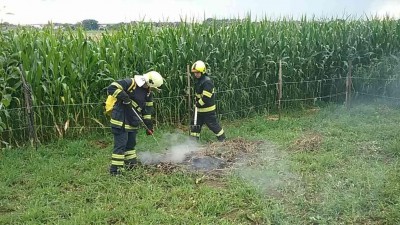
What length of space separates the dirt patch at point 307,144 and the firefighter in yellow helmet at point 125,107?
284cm

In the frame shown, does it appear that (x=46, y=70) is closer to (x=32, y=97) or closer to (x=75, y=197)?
(x=32, y=97)

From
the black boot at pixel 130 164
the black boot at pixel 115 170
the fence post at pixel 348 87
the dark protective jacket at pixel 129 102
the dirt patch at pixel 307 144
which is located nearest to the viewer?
the dark protective jacket at pixel 129 102

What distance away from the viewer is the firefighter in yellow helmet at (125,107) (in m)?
6.53

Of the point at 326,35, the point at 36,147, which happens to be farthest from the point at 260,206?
the point at 326,35

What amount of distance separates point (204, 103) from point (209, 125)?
489mm

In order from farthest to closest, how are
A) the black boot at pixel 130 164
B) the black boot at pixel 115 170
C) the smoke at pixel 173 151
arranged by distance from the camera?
the smoke at pixel 173 151
the black boot at pixel 130 164
the black boot at pixel 115 170

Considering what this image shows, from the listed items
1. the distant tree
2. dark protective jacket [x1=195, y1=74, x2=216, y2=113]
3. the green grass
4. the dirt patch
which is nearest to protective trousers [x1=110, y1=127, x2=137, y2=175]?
the green grass

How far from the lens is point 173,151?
781 cm

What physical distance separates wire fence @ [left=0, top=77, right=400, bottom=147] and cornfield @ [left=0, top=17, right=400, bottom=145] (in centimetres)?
2

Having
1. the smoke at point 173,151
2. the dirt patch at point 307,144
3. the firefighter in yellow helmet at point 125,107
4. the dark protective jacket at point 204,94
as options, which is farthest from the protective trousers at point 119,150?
the dirt patch at point 307,144

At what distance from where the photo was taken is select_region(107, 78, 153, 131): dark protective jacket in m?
6.49

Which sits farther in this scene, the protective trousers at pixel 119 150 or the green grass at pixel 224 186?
the protective trousers at pixel 119 150

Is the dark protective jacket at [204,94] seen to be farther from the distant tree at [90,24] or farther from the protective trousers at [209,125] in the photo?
the distant tree at [90,24]

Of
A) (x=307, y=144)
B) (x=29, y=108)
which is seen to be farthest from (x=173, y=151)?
(x=29, y=108)
